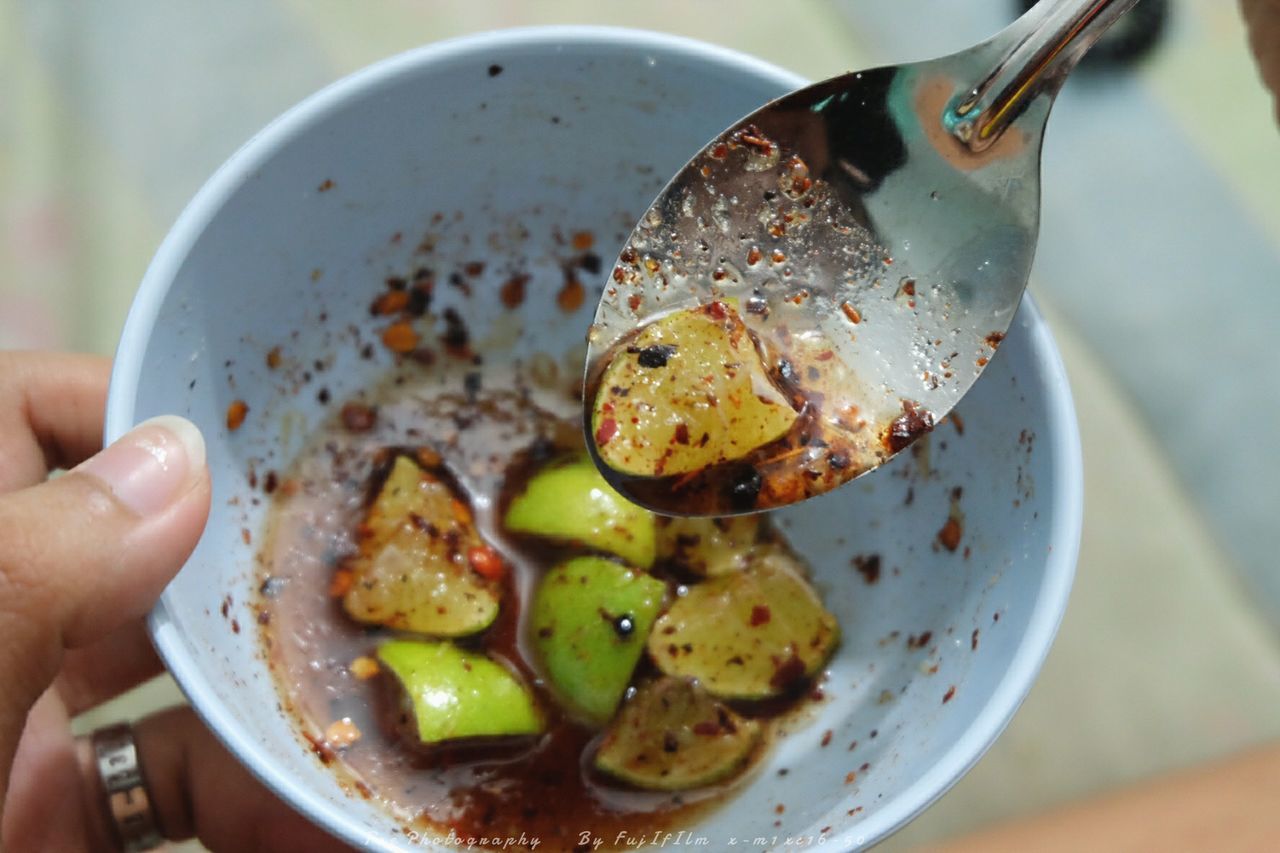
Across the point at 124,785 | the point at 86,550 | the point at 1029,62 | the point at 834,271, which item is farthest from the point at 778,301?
the point at 124,785

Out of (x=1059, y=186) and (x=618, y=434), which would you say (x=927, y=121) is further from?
(x=1059, y=186)

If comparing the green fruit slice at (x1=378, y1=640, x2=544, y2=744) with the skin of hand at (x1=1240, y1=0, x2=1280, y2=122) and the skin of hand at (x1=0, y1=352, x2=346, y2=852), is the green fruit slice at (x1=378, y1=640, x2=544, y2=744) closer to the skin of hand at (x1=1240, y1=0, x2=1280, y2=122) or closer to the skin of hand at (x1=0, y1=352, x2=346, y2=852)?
the skin of hand at (x1=0, y1=352, x2=346, y2=852)

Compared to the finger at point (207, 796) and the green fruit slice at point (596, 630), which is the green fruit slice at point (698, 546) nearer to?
the green fruit slice at point (596, 630)

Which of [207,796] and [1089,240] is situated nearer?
[207,796]

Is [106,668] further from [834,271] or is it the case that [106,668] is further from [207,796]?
[834,271]

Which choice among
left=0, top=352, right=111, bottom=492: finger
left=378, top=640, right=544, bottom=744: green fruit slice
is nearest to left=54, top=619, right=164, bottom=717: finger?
left=0, top=352, right=111, bottom=492: finger

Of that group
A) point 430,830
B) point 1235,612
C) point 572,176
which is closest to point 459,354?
point 572,176
